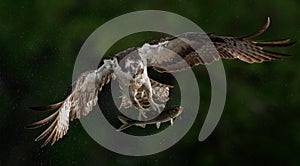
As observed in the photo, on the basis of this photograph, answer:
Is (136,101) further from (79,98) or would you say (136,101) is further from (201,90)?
(201,90)

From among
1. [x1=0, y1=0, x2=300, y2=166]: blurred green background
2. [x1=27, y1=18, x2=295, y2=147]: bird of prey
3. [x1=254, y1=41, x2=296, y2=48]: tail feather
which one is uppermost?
[x1=0, y1=0, x2=300, y2=166]: blurred green background

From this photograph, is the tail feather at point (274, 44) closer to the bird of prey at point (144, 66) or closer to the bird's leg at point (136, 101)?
the bird of prey at point (144, 66)

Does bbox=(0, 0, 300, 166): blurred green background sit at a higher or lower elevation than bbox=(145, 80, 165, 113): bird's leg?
higher

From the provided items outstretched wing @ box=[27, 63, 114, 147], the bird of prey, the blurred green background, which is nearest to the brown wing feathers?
the bird of prey

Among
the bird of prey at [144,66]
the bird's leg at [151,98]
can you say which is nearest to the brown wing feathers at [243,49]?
the bird of prey at [144,66]

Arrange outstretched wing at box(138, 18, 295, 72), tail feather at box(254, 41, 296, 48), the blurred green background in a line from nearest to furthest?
tail feather at box(254, 41, 296, 48), outstretched wing at box(138, 18, 295, 72), the blurred green background

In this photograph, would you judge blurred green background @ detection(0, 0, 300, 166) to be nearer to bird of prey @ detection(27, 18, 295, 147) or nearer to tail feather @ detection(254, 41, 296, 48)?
bird of prey @ detection(27, 18, 295, 147)

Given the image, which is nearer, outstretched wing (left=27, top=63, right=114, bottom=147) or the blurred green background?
outstretched wing (left=27, top=63, right=114, bottom=147)

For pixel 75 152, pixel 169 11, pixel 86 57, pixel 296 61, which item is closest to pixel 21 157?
pixel 75 152
